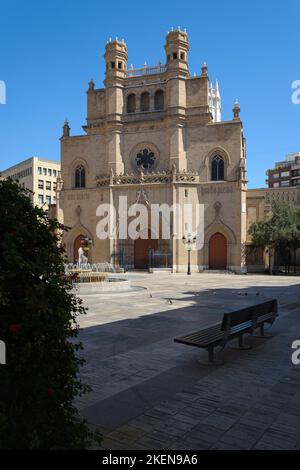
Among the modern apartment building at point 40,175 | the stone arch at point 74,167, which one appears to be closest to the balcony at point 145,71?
the stone arch at point 74,167

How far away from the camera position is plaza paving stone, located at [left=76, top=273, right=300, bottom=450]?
4.37 meters

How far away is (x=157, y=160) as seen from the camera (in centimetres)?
4112

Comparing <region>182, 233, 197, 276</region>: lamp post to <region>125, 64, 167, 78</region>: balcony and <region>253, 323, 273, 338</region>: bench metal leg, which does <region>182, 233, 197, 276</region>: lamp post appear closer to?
<region>125, 64, 167, 78</region>: balcony

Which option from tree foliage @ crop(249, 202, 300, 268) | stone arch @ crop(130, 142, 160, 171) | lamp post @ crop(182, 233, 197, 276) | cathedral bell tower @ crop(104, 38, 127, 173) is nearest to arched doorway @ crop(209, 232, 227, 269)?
lamp post @ crop(182, 233, 197, 276)

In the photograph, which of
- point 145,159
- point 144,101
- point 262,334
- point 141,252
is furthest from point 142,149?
point 262,334

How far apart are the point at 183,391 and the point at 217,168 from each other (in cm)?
3500

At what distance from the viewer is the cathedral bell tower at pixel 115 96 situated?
41.5m

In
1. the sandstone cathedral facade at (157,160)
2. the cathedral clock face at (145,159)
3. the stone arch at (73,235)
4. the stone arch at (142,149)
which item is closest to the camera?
the sandstone cathedral facade at (157,160)

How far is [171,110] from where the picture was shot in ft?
129

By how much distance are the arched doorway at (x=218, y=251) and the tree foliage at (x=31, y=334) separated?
35.7 metres

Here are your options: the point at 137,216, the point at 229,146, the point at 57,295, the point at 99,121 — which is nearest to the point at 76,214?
the point at 137,216

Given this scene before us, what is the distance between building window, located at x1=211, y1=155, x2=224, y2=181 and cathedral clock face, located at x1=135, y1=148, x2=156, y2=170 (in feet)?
21.9

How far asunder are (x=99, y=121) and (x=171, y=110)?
9.10 m

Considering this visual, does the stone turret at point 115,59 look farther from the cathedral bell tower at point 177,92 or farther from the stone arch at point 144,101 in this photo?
the cathedral bell tower at point 177,92
